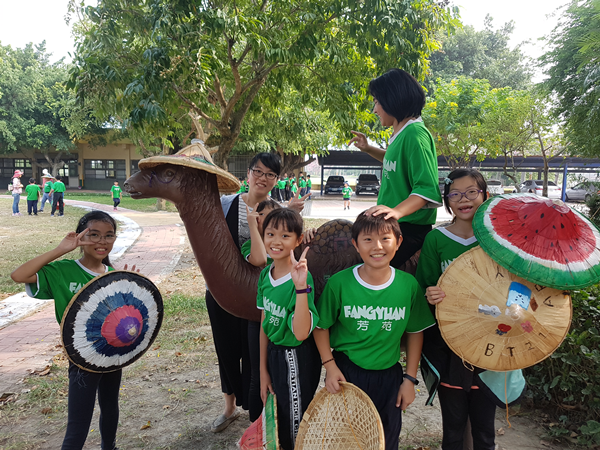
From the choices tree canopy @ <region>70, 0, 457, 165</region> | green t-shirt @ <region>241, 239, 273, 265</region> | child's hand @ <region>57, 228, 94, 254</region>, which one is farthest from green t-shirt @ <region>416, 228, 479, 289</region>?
tree canopy @ <region>70, 0, 457, 165</region>

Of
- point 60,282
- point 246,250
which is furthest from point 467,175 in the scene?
point 60,282

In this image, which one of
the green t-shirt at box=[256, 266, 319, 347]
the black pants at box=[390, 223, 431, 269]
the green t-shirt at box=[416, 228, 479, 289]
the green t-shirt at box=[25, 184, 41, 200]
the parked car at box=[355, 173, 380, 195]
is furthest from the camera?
the parked car at box=[355, 173, 380, 195]

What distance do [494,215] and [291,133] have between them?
9033mm

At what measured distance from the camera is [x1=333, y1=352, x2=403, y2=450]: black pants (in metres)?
1.92

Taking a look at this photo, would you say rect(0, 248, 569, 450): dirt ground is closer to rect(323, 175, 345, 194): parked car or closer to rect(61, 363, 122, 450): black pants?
rect(61, 363, 122, 450): black pants

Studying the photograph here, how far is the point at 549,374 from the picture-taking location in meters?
3.08

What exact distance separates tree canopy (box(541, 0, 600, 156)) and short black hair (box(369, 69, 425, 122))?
3225 millimetres

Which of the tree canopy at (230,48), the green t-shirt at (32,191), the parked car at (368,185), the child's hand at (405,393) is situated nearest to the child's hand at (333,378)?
the child's hand at (405,393)

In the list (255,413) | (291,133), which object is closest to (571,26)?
(291,133)

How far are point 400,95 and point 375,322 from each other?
3.92ft

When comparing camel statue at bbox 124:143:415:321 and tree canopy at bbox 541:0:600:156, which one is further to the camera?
tree canopy at bbox 541:0:600:156

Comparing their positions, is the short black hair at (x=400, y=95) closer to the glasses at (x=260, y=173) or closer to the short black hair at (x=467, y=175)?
the short black hair at (x=467, y=175)

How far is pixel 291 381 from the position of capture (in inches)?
80.0

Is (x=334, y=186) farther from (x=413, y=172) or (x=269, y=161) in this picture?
(x=413, y=172)
